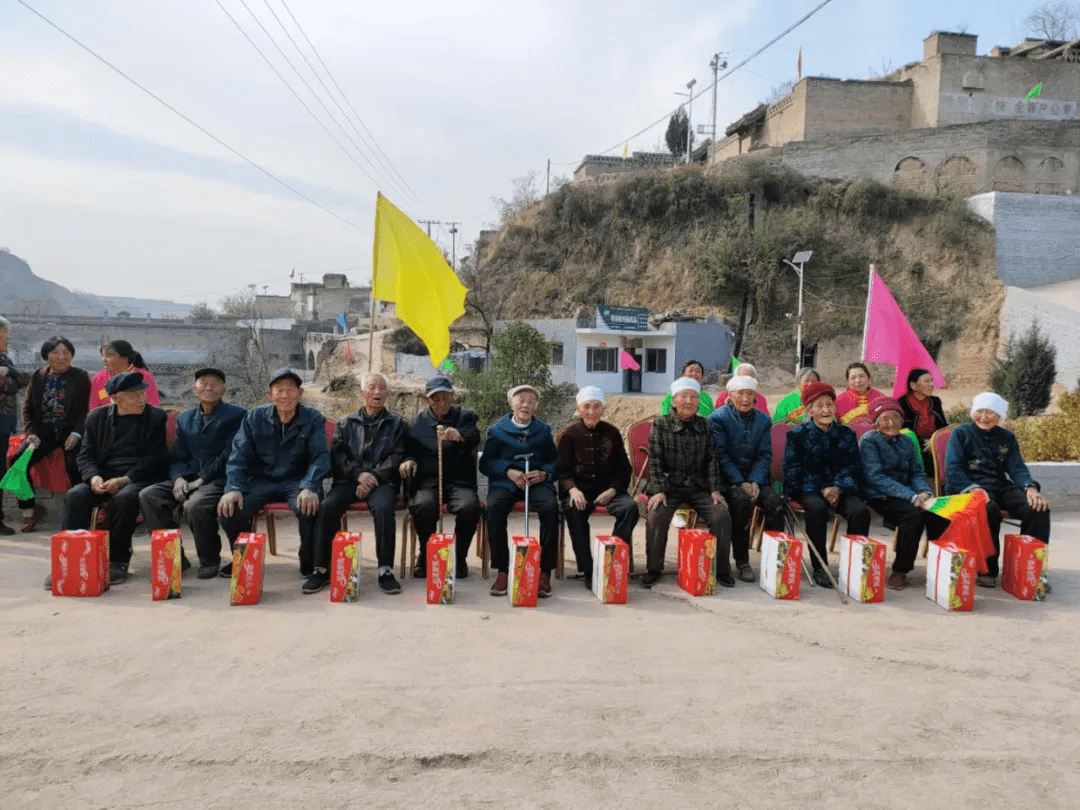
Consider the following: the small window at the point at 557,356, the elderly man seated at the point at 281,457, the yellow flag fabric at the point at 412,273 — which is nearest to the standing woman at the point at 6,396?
the elderly man seated at the point at 281,457

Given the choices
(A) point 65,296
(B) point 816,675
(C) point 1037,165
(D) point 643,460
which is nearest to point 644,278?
(C) point 1037,165

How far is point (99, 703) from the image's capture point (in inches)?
113

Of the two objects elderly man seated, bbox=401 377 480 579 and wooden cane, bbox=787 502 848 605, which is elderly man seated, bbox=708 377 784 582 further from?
elderly man seated, bbox=401 377 480 579

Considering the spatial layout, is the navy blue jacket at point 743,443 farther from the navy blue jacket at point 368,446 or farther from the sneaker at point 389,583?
the sneaker at point 389,583

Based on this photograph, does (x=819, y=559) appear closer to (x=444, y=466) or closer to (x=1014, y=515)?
(x=1014, y=515)

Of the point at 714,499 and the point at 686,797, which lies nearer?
the point at 686,797

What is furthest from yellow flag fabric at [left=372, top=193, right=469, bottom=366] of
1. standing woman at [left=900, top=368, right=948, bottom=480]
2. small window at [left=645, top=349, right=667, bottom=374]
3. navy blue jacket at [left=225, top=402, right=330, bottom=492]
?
small window at [left=645, top=349, right=667, bottom=374]

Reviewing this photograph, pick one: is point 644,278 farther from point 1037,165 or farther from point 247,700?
point 247,700

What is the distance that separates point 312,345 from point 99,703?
43830 millimetres

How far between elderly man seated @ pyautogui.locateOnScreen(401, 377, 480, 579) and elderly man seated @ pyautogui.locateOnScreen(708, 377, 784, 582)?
171 centimetres

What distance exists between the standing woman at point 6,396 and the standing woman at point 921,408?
7.16 meters

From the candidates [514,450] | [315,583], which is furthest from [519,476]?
[315,583]

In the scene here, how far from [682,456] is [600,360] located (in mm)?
25630

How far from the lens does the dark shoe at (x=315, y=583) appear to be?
4324 millimetres
